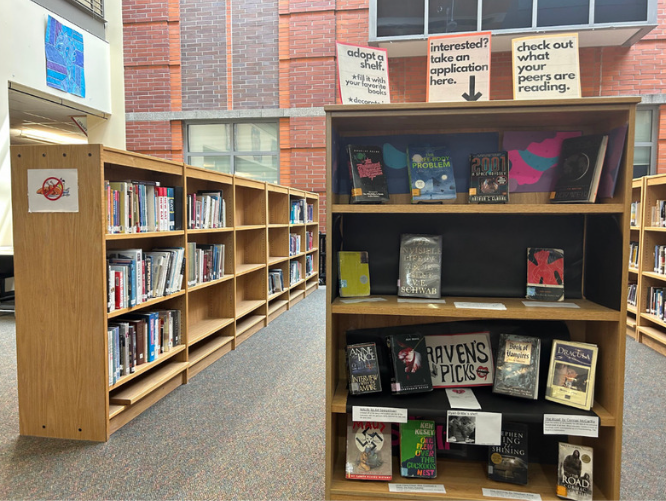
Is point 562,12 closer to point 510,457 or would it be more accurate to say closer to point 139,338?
point 510,457

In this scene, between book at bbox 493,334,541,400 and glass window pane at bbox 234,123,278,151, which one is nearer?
book at bbox 493,334,541,400

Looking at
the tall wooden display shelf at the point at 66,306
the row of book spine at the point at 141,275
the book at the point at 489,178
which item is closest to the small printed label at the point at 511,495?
the book at the point at 489,178

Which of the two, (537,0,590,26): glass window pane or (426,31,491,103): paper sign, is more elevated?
(537,0,590,26): glass window pane

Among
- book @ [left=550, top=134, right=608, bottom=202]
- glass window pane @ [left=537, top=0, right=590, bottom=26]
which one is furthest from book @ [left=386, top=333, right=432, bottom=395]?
glass window pane @ [left=537, top=0, right=590, bottom=26]

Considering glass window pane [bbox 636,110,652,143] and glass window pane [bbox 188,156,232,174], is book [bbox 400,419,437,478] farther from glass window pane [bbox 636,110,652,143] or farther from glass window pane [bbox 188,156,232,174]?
glass window pane [bbox 636,110,652,143]

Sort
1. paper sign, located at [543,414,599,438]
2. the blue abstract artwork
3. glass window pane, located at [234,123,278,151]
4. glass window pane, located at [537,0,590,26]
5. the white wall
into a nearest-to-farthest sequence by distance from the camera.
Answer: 1. paper sign, located at [543,414,599,438]
2. the white wall
3. the blue abstract artwork
4. glass window pane, located at [537,0,590,26]
5. glass window pane, located at [234,123,278,151]

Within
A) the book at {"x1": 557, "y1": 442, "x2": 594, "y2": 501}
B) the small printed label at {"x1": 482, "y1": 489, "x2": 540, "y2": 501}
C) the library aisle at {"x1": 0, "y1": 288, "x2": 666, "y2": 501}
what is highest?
the book at {"x1": 557, "y1": 442, "x2": 594, "y2": 501}

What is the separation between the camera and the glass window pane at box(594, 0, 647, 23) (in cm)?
636

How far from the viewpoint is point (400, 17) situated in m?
6.92

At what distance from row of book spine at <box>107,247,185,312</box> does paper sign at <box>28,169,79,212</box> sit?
404mm

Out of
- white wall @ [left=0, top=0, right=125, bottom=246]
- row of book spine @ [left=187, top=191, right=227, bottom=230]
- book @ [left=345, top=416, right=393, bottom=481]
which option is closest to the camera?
book @ [left=345, top=416, right=393, bottom=481]

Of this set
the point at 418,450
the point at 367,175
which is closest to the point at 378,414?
the point at 418,450

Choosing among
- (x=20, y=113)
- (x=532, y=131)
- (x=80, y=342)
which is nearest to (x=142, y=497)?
(x=80, y=342)

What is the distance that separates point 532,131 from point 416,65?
6669mm
